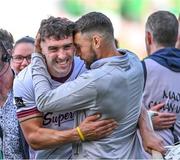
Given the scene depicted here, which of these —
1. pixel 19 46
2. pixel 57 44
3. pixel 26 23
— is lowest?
pixel 26 23

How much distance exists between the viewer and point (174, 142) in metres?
3.76

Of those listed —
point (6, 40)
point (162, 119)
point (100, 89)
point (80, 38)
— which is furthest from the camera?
point (6, 40)

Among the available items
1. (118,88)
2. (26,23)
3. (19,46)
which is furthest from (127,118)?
(26,23)

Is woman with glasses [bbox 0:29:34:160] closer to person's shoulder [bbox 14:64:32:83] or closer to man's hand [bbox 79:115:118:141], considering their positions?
person's shoulder [bbox 14:64:32:83]

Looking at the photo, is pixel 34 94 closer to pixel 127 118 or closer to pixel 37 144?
pixel 37 144

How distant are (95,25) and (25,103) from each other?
0.56 metres

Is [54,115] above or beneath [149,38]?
→ beneath

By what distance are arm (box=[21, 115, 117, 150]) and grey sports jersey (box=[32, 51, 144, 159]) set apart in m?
0.04

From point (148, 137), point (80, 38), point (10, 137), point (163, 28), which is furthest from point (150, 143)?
point (10, 137)

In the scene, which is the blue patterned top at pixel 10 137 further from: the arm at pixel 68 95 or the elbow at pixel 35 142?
the arm at pixel 68 95

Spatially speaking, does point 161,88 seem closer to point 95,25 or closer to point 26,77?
point 95,25

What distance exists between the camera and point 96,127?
3172 mm

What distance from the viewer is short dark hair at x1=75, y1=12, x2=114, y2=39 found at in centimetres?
320

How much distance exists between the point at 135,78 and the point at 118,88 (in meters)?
0.14
